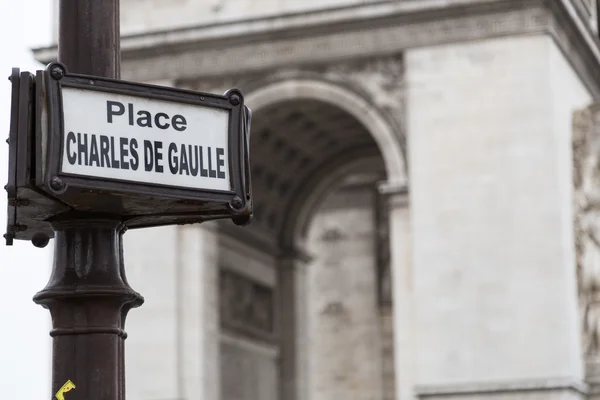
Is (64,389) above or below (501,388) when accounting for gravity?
below

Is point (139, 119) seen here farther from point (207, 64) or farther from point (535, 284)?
point (207, 64)

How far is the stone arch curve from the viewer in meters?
29.3

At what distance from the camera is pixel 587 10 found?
104 feet

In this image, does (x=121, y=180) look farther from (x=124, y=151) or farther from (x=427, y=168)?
(x=427, y=168)

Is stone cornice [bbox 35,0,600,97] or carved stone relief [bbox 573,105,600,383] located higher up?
stone cornice [bbox 35,0,600,97]

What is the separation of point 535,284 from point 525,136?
2.60m

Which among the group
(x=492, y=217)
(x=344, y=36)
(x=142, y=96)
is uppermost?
A: (x=344, y=36)

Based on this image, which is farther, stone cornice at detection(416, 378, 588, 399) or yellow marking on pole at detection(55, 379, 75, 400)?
stone cornice at detection(416, 378, 588, 399)

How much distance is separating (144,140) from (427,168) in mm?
23875

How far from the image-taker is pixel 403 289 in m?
29.0

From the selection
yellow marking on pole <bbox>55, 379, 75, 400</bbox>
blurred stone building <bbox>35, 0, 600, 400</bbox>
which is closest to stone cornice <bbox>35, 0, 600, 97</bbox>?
blurred stone building <bbox>35, 0, 600, 400</bbox>

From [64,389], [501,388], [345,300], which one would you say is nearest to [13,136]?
[64,389]

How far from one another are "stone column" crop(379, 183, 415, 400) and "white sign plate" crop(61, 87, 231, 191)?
2377cm

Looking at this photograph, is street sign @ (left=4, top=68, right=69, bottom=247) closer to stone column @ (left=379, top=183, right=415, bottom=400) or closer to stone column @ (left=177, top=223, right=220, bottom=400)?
stone column @ (left=379, top=183, right=415, bottom=400)
